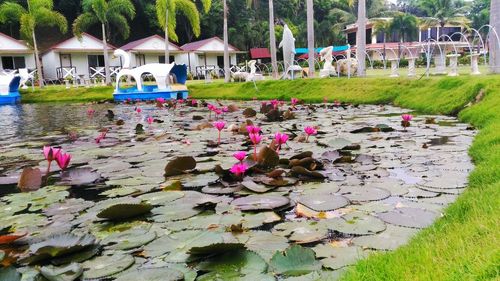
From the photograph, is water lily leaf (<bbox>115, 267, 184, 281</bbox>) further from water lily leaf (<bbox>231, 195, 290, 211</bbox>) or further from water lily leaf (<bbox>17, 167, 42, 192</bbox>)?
water lily leaf (<bbox>17, 167, 42, 192</bbox>)

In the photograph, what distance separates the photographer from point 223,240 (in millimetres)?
2143

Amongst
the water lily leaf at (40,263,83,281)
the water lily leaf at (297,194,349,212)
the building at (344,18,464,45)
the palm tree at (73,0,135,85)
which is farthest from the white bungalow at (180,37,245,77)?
A: the water lily leaf at (40,263,83,281)

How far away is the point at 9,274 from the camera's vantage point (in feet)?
5.77

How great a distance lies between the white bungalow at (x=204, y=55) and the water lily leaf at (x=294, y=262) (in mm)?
28485

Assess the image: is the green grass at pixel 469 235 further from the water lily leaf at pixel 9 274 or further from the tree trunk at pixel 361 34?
the tree trunk at pixel 361 34

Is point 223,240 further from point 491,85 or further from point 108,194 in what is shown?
point 491,85

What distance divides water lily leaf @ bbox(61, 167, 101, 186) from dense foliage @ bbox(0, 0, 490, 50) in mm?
31319

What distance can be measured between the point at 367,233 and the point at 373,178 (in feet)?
3.55

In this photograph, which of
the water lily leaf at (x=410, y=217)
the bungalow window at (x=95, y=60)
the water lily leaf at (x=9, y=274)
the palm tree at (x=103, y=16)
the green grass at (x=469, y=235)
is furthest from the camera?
the bungalow window at (x=95, y=60)

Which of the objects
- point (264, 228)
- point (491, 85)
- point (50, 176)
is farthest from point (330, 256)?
point (491, 85)

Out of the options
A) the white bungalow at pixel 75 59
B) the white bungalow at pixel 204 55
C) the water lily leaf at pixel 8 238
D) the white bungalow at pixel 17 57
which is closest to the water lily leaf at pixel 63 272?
the water lily leaf at pixel 8 238

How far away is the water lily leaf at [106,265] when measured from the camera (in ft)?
6.16

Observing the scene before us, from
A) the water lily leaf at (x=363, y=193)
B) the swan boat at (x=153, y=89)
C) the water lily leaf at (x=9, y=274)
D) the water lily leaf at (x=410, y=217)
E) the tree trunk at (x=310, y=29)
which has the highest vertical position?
the tree trunk at (x=310, y=29)

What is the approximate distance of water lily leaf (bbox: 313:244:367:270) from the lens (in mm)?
1860
